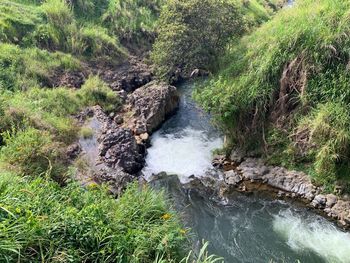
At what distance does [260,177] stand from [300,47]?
4.87 metres

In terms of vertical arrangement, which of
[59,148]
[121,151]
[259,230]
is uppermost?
[259,230]

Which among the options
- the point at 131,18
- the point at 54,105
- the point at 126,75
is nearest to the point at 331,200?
the point at 54,105

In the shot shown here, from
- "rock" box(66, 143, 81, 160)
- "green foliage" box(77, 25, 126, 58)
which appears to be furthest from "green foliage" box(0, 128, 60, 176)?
"green foliage" box(77, 25, 126, 58)

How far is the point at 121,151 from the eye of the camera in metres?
14.1

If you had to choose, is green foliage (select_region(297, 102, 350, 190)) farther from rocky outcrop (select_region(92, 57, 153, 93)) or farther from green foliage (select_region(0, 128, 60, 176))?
rocky outcrop (select_region(92, 57, 153, 93))

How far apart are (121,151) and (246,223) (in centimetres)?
530

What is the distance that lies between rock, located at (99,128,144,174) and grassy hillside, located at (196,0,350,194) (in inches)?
126

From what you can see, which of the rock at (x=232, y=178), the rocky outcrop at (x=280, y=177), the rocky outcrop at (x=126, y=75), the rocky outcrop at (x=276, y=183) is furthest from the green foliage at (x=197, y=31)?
the rock at (x=232, y=178)

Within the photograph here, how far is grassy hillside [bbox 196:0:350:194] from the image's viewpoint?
40.8 ft

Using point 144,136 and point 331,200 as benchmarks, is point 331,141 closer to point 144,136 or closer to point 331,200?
point 331,200

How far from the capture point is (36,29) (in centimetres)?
2027

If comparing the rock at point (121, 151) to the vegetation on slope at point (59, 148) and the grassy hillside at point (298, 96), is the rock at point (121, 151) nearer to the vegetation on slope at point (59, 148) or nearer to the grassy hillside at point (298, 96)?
the vegetation on slope at point (59, 148)

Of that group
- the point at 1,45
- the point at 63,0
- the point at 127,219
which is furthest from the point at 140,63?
the point at 127,219

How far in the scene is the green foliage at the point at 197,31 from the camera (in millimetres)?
16422
